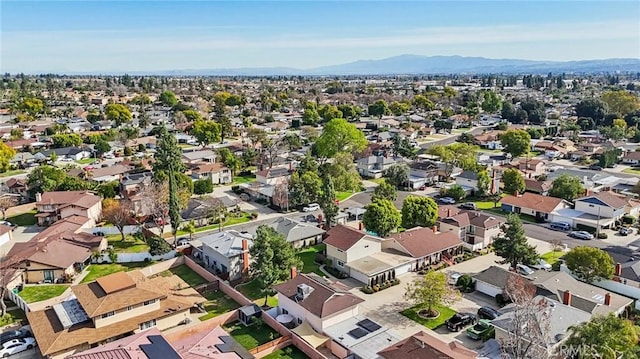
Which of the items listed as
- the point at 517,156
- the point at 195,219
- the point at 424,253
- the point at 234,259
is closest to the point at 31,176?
the point at 195,219

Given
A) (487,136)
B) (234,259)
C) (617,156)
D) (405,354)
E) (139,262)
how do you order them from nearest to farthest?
(405,354)
(234,259)
(139,262)
(617,156)
(487,136)

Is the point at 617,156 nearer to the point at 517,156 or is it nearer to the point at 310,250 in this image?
the point at 517,156

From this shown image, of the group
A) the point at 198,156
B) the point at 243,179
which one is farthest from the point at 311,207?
the point at 198,156

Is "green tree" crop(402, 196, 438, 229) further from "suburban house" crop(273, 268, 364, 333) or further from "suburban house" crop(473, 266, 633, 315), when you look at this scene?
"suburban house" crop(273, 268, 364, 333)

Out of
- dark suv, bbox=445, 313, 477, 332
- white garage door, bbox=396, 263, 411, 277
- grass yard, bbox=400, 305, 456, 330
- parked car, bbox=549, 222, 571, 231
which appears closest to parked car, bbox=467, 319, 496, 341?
dark suv, bbox=445, 313, 477, 332

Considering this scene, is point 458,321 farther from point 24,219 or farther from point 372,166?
point 24,219

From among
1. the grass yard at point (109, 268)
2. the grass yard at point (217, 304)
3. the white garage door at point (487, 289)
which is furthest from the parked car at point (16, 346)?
the white garage door at point (487, 289)
